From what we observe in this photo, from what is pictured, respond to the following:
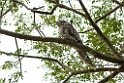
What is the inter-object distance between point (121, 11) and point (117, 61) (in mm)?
1639

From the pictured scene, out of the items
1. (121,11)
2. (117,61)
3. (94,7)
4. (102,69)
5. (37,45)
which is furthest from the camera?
(37,45)

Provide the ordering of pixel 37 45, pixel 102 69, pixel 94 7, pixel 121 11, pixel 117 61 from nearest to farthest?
pixel 117 61 < pixel 102 69 < pixel 121 11 < pixel 94 7 < pixel 37 45

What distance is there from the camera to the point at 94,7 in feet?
22.8

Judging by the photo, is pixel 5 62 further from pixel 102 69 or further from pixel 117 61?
pixel 117 61

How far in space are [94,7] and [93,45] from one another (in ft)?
4.27

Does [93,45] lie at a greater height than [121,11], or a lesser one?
lesser

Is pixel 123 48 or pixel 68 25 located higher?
pixel 68 25

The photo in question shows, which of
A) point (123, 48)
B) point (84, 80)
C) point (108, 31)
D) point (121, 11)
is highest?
point (121, 11)

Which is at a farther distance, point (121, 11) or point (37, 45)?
point (37, 45)

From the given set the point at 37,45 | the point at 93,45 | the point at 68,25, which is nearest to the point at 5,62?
the point at 37,45

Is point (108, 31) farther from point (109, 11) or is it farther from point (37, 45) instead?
point (37, 45)

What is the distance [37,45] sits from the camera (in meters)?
7.39

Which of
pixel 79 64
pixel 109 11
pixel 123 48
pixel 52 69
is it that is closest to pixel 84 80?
pixel 79 64

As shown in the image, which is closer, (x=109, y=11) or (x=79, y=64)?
(x=109, y=11)
